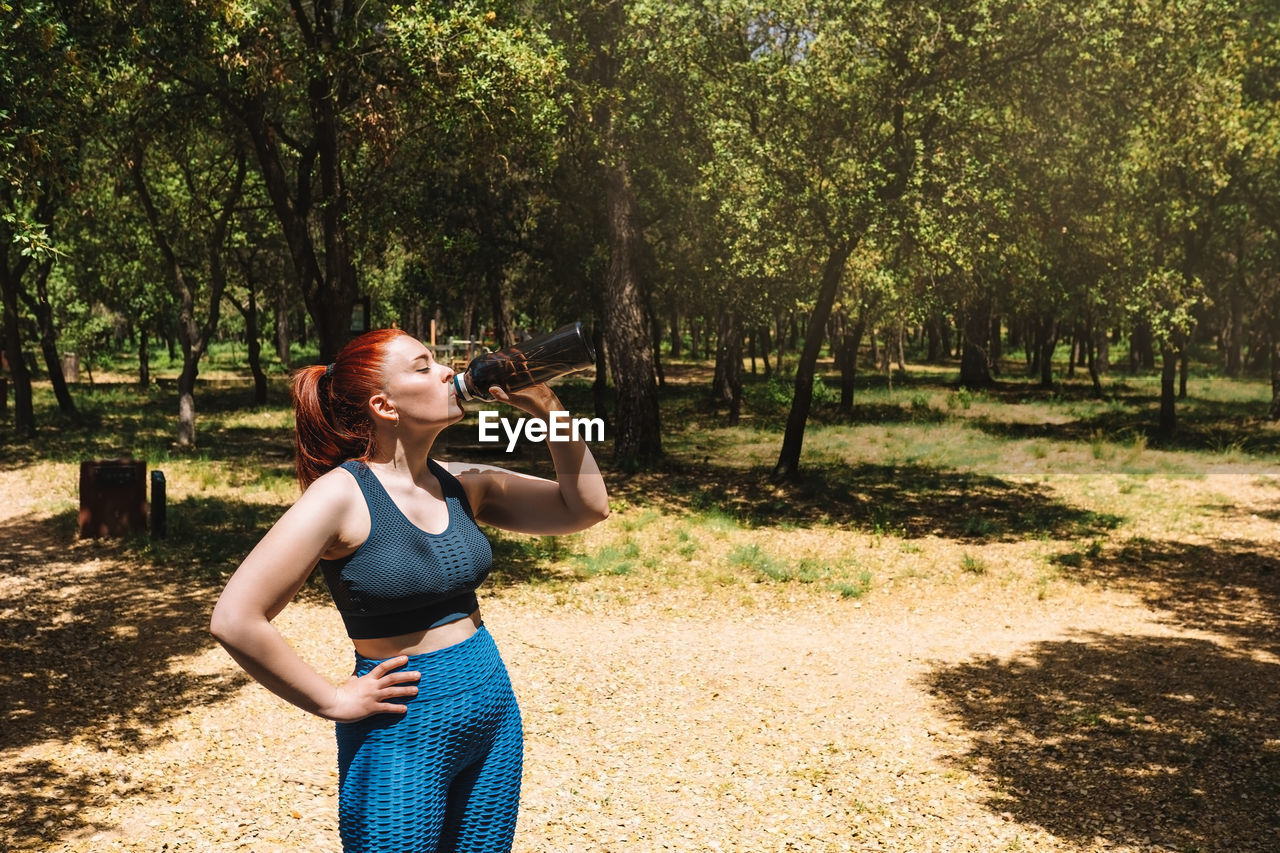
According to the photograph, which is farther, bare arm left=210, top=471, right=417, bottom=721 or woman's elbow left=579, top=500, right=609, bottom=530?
woman's elbow left=579, top=500, right=609, bottom=530

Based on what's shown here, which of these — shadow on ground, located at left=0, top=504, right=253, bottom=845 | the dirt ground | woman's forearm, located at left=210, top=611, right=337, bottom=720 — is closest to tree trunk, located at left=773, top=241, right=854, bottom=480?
the dirt ground

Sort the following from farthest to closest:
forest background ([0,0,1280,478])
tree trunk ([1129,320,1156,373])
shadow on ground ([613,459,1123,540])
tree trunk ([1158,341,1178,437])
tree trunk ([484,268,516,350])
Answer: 1. tree trunk ([1129,320,1156,373])
2. tree trunk ([484,268,516,350])
3. tree trunk ([1158,341,1178,437])
4. shadow on ground ([613,459,1123,540])
5. forest background ([0,0,1280,478])

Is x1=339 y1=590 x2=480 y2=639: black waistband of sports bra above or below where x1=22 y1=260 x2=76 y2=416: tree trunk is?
below

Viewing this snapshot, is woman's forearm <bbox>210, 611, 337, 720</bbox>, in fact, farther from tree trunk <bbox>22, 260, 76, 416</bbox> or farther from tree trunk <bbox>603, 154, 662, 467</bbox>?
tree trunk <bbox>22, 260, 76, 416</bbox>

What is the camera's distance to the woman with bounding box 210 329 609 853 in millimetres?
2320

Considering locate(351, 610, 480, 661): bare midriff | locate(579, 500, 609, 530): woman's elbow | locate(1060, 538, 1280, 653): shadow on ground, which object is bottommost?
locate(1060, 538, 1280, 653): shadow on ground

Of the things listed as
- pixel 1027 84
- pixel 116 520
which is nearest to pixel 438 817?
pixel 116 520

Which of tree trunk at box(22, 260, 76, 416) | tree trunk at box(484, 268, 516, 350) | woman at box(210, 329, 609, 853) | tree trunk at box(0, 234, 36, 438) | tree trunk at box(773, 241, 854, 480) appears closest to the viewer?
woman at box(210, 329, 609, 853)

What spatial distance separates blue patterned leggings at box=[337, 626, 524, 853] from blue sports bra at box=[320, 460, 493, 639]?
10 centimetres

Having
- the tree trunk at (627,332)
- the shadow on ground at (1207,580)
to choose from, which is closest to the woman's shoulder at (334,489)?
the shadow on ground at (1207,580)

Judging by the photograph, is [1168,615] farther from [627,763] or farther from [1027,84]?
[1027,84]

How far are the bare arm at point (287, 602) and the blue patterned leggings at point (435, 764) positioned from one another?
0.08m

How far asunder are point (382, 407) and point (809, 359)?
50.8 feet

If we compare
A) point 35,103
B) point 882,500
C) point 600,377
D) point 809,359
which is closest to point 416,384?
point 35,103
